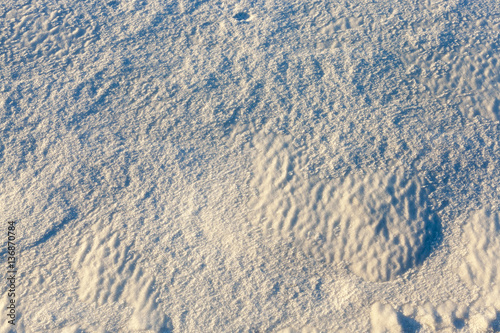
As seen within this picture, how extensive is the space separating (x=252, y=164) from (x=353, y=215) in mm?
381

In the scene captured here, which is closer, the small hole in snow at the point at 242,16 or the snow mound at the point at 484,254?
the snow mound at the point at 484,254

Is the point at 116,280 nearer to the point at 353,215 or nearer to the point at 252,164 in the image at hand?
the point at 252,164

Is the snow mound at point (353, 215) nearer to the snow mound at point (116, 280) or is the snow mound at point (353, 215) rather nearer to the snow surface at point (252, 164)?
the snow surface at point (252, 164)

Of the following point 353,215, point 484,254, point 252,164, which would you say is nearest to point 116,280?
point 252,164

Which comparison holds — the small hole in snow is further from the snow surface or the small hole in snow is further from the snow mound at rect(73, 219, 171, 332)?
the snow mound at rect(73, 219, 171, 332)

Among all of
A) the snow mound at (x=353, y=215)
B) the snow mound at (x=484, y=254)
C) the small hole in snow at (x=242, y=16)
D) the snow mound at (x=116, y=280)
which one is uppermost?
the small hole in snow at (x=242, y=16)

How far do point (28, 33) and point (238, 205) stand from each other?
1205mm

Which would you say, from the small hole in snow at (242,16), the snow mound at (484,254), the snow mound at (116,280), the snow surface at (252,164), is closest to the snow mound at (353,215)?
the snow surface at (252,164)

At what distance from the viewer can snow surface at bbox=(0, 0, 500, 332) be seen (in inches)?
49.4

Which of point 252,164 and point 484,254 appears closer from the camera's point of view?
point 484,254

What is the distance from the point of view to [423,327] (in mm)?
1201

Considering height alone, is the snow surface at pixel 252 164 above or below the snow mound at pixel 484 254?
above

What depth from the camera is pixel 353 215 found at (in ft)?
4.45

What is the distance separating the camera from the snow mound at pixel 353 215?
4.30 feet
